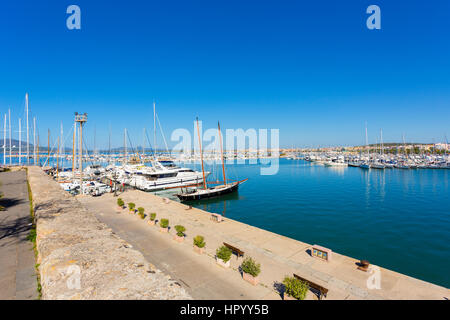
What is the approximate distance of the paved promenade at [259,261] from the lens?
8.70 meters

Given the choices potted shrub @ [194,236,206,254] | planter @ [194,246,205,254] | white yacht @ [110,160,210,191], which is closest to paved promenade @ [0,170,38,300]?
potted shrub @ [194,236,206,254]

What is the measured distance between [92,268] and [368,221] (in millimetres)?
28317

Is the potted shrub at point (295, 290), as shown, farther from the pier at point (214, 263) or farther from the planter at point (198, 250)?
the planter at point (198, 250)

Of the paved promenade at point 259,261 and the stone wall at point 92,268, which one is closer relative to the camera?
the stone wall at point 92,268

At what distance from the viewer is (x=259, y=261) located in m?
11.5

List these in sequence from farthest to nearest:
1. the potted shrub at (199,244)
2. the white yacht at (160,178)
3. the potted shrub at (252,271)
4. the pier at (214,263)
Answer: the white yacht at (160,178), the potted shrub at (199,244), the potted shrub at (252,271), the pier at (214,263)

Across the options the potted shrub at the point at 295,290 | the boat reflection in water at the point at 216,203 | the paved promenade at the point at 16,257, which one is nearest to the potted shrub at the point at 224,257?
the potted shrub at the point at 295,290

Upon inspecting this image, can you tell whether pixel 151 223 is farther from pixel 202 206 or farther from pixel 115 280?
pixel 202 206

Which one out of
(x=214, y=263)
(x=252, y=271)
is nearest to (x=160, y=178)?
(x=214, y=263)

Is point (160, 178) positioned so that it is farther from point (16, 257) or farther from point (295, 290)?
point (295, 290)

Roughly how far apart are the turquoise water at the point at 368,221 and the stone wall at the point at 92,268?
16341mm

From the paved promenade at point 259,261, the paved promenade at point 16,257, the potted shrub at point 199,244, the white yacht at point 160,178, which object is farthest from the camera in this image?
the white yacht at point 160,178

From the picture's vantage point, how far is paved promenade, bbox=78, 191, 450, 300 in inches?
343

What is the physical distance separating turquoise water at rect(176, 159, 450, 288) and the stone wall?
16.3 meters
